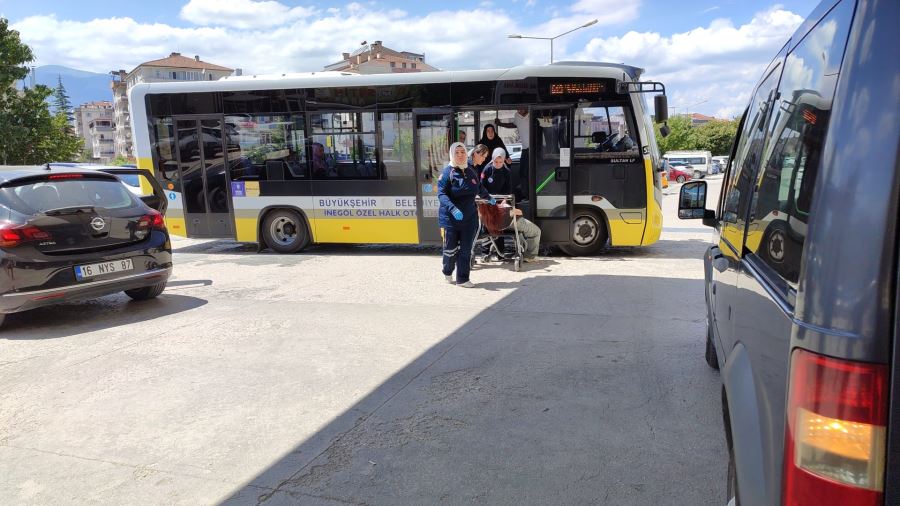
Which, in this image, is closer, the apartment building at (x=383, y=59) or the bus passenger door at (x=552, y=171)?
the bus passenger door at (x=552, y=171)

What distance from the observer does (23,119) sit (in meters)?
31.3

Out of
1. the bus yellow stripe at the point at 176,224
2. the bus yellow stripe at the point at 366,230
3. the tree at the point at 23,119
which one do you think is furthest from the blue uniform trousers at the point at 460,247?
the tree at the point at 23,119

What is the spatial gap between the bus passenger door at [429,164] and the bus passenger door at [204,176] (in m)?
3.57

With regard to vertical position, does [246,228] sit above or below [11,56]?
below

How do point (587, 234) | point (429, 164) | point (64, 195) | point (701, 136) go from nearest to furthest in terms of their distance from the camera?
point (64, 195)
point (587, 234)
point (429, 164)
point (701, 136)

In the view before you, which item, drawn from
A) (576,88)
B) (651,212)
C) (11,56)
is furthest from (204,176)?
(11,56)

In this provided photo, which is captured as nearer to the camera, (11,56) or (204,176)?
(204,176)

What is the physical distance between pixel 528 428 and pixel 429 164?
695 cm

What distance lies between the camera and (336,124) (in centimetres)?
1046

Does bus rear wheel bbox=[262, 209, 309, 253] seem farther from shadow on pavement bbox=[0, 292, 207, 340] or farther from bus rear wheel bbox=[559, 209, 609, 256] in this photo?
bus rear wheel bbox=[559, 209, 609, 256]

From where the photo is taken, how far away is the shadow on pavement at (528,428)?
10.2 feet

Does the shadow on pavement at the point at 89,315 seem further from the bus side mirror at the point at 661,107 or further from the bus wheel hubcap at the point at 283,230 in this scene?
the bus side mirror at the point at 661,107

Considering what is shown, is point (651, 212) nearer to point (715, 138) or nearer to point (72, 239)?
point (72, 239)

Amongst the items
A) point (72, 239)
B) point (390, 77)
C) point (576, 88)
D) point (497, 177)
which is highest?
point (390, 77)
